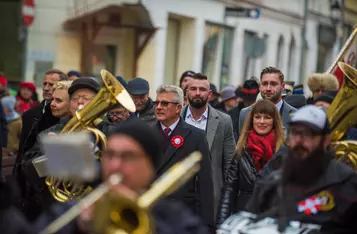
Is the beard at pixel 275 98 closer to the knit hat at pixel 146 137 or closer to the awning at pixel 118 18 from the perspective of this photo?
the knit hat at pixel 146 137

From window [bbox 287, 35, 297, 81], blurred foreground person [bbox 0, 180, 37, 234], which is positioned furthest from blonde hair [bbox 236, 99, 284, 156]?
window [bbox 287, 35, 297, 81]

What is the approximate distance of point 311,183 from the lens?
6562 millimetres

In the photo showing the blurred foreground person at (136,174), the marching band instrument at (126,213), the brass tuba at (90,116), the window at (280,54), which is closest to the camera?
the marching band instrument at (126,213)

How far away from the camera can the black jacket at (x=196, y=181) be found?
9547 mm

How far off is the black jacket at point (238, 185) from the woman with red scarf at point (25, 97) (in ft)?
28.2

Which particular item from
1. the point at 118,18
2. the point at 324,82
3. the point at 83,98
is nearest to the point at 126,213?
the point at 83,98

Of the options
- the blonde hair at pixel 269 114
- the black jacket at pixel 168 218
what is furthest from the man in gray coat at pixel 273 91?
the black jacket at pixel 168 218

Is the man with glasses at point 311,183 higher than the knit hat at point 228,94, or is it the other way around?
the man with glasses at point 311,183

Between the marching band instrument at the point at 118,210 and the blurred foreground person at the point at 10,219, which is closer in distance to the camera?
the marching band instrument at the point at 118,210

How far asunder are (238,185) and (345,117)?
1039mm

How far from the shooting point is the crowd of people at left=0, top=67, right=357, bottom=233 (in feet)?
18.2

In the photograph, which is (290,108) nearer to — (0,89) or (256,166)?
(256,166)

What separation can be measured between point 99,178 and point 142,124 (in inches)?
78.7

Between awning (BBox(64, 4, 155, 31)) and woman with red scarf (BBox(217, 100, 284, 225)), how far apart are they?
52.1 ft
